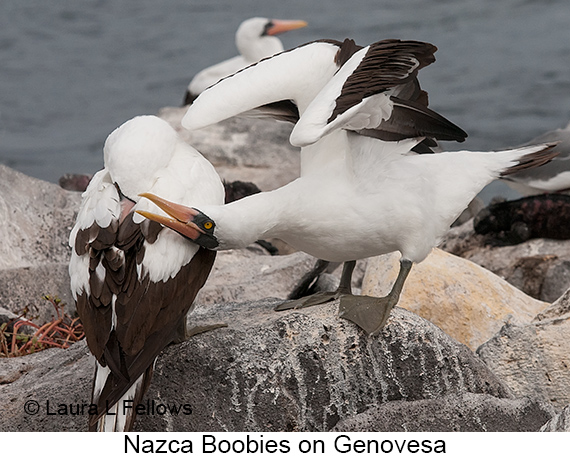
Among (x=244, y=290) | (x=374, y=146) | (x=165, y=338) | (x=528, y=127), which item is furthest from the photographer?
(x=528, y=127)

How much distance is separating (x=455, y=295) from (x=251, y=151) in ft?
18.6

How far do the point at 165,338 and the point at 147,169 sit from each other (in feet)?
2.71

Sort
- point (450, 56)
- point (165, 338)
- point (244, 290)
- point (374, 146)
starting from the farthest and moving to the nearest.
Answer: point (450, 56) < point (244, 290) < point (374, 146) < point (165, 338)

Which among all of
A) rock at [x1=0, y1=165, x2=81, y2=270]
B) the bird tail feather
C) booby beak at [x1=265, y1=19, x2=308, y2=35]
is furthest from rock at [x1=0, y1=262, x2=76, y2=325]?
booby beak at [x1=265, y1=19, x2=308, y2=35]

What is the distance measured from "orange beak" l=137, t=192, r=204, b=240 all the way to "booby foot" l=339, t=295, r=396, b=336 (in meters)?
0.91

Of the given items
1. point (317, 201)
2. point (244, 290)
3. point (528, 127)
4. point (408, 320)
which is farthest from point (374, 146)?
point (528, 127)

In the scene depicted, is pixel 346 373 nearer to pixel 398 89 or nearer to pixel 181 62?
pixel 398 89

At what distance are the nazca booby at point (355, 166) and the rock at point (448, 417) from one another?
1.38ft

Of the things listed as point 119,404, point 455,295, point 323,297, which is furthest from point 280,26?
point 119,404

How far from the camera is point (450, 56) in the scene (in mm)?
22797

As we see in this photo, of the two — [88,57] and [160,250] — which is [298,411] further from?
[88,57]

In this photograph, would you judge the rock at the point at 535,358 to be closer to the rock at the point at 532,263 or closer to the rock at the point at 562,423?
the rock at the point at 562,423

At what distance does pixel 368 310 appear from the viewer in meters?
4.62

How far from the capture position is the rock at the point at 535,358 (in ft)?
16.5
